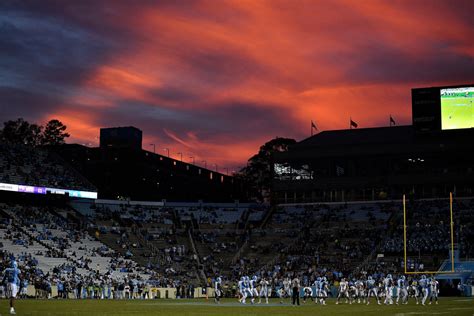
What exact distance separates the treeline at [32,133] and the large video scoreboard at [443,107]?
55170 mm

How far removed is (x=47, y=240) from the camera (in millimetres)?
71125

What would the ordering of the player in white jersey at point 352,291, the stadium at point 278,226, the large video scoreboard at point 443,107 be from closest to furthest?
1. the player in white jersey at point 352,291
2. the stadium at point 278,226
3. the large video scoreboard at point 443,107

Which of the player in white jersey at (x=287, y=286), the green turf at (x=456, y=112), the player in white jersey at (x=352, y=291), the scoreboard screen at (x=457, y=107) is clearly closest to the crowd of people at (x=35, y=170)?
the player in white jersey at (x=287, y=286)

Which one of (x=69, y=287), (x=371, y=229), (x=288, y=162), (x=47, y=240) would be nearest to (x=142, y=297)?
(x=69, y=287)

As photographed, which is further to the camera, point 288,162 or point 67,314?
point 288,162

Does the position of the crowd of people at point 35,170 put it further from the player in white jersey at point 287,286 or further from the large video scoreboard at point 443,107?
the large video scoreboard at point 443,107

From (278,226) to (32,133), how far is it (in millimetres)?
46847

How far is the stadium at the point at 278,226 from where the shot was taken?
6606 centimetres

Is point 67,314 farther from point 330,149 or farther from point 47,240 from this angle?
point 330,149

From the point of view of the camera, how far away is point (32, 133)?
115 m

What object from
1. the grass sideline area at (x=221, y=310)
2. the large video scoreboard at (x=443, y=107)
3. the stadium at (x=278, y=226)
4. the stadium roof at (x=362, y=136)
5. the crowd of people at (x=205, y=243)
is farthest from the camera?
the stadium roof at (x=362, y=136)

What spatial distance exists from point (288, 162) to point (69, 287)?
124 ft

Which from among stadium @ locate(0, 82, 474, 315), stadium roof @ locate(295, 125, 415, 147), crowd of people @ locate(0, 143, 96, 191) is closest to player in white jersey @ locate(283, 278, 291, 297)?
stadium @ locate(0, 82, 474, 315)

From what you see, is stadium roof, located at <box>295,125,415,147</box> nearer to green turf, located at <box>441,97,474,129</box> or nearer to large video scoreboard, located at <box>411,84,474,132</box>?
large video scoreboard, located at <box>411,84,474,132</box>
